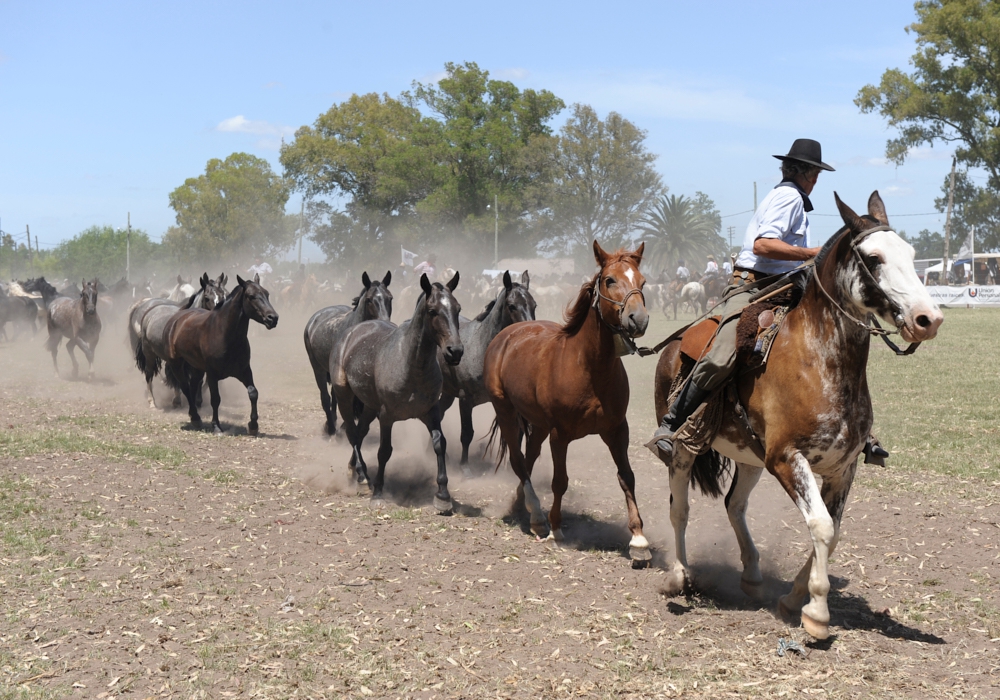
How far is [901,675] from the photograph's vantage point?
4.47 meters

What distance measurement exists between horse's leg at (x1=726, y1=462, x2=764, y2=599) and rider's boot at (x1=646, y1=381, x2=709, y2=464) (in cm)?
64

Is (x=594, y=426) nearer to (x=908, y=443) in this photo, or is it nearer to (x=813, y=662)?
(x=813, y=662)

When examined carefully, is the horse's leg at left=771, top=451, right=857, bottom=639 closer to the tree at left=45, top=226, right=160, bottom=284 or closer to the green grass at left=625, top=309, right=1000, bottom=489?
the green grass at left=625, top=309, right=1000, bottom=489

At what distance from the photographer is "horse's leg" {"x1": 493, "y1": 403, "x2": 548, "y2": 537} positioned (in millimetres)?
7562

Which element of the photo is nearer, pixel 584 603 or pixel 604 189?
pixel 584 603

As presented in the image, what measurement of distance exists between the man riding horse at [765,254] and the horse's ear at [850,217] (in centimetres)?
60

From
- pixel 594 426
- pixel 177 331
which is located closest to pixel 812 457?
pixel 594 426

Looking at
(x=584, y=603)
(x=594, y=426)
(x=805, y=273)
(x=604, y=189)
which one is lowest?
(x=584, y=603)

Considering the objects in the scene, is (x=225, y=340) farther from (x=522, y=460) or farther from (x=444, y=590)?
(x=444, y=590)

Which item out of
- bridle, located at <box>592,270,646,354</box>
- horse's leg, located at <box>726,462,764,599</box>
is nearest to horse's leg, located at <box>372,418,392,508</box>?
bridle, located at <box>592,270,646,354</box>

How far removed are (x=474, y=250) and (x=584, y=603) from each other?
5173 cm

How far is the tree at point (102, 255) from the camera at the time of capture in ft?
316

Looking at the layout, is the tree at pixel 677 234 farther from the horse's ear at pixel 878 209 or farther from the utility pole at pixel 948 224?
the horse's ear at pixel 878 209

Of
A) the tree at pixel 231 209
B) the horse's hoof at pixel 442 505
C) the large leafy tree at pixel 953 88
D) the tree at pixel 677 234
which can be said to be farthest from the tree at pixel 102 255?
the horse's hoof at pixel 442 505
